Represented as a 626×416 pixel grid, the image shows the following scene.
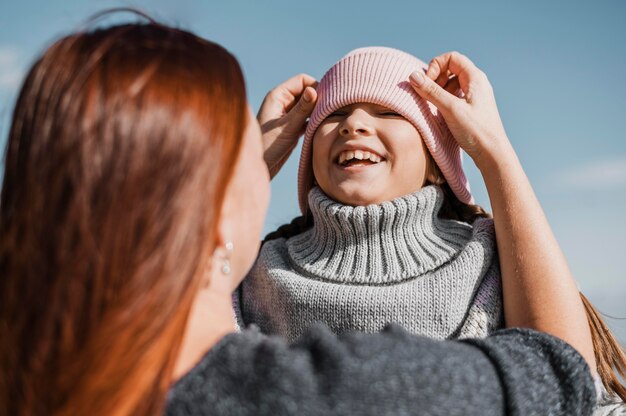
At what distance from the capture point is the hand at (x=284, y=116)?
7.43ft

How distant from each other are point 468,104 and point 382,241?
0.49 m

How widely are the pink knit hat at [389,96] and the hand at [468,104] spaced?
0.06 meters

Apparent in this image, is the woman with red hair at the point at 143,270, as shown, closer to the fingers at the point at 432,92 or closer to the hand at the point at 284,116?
the fingers at the point at 432,92

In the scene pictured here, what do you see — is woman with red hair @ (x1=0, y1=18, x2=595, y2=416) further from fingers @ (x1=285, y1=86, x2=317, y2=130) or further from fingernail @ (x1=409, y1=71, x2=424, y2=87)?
fingers @ (x1=285, y1=86, x2=317, y2=130)

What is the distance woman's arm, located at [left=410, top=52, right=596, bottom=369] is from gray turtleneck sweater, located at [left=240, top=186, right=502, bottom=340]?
0.11 m

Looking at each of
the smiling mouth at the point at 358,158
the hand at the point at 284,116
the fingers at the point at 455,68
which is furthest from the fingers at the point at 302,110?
the fingers at the point at 455,68

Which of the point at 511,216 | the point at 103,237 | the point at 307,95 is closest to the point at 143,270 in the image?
the point at 103,237

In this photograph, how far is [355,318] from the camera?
183 cm

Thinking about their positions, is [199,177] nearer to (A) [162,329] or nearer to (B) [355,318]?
(A) [162,329]

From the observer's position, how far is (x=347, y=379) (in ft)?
3.28

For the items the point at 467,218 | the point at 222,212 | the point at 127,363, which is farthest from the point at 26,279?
the point at 467,218

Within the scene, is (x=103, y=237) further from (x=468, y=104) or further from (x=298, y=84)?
(x=298, y=84)

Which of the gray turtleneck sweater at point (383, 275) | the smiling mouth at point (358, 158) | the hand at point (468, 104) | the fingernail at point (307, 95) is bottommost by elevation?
the gray turtleneck sweater at point (383, 275)

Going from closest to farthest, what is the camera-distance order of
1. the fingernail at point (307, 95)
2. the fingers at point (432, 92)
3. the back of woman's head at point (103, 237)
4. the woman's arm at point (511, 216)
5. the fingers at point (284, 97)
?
the back of woman's head at point (103, 237) → the woman's arm at point (511, 216) → the fingers at point (432, 92) → the fingernail at point (307, 95) → the fingers at point (284, 97)
